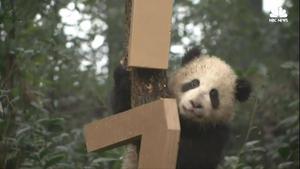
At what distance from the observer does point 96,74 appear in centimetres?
759

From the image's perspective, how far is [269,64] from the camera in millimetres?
8414

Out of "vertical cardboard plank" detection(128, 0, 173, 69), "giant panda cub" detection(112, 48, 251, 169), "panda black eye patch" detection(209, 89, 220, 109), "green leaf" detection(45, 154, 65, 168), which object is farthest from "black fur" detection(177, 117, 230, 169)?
"green leaf" detection(45, 154, 65, 168)

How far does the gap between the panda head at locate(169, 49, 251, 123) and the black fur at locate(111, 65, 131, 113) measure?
1.08ft

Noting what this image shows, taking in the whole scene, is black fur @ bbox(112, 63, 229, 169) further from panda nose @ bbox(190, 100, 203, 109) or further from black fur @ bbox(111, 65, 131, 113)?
panda nose @ bbox(190, 100, 203, 109)

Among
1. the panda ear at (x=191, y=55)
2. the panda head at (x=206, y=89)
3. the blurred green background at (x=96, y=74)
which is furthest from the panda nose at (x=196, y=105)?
the blurred green background at (x=96, y=74)

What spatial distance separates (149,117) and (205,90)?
3.12ft

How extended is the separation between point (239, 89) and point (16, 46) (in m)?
1.73

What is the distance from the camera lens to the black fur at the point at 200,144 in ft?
12.3

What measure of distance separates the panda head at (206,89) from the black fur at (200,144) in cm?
6

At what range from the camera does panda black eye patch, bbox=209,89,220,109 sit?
13.4 ft

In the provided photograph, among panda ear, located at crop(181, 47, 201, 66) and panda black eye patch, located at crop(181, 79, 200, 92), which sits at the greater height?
panda ear, located at crop(181, 47, 201, 66)

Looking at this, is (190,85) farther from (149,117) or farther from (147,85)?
(149,117)

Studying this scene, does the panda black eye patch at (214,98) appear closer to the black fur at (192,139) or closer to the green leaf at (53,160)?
the black fur at (192,139)

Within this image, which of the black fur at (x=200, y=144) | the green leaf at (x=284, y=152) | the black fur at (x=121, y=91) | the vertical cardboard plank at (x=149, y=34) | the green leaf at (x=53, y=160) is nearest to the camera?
the vertical cardboard plank at (x=149, y=34)
